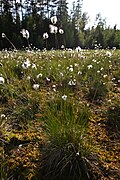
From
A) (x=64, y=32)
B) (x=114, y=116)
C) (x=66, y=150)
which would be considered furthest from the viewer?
(x=64, y=32)

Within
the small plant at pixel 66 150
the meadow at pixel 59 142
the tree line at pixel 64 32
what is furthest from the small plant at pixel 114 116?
the tree line at pixel 64 32

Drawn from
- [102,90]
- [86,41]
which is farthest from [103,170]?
[86,41]

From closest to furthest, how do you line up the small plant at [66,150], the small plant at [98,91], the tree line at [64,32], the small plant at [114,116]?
the small plant at [66,150]
the small plant at [114,116]
the small plant at [98,91]
the tree line at [64,32]

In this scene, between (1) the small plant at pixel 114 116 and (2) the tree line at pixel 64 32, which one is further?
(2) the tree line at pixel 64 32

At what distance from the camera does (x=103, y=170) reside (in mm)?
3035

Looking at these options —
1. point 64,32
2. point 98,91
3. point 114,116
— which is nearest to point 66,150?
point 114,116

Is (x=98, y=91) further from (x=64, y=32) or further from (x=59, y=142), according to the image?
(x=64, y=32)

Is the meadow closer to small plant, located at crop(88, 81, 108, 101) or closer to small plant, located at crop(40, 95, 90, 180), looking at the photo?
small plant, located at crop(40, 95, 90, 180)

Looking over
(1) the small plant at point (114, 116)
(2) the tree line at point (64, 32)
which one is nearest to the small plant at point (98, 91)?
(1) the small plant at point (114, 116)

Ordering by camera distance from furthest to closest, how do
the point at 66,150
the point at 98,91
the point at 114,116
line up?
the point at 98,91, the point at 114,116, the point at 66,150

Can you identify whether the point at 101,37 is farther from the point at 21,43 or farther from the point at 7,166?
the point at 7,166

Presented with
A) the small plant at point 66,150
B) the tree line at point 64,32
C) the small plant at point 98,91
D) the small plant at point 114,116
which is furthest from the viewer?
the tree line at point 64,32

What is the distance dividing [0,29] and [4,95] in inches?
1414

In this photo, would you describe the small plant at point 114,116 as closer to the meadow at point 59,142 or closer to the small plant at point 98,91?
the meadow at point 59,142
